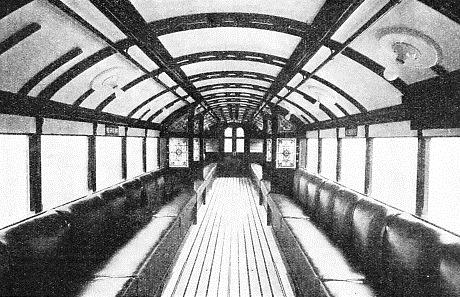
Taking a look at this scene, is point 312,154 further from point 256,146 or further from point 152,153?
point 256,146

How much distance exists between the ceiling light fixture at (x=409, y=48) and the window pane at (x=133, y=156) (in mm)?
6759

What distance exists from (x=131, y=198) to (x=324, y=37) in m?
4.68

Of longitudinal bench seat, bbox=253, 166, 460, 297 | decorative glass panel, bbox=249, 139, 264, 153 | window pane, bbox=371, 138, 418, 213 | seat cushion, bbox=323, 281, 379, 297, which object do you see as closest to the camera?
longitudinal bench seat, bbox=253, 166, 460, 297

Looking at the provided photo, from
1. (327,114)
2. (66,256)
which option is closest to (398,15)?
(66,256)

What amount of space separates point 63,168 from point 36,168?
948mm

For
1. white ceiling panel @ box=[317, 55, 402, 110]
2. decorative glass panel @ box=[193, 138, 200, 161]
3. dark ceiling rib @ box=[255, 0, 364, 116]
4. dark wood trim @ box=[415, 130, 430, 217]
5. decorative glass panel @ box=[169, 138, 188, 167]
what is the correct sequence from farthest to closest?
decorative glass panel @ box=[193, 138, 200, 161] < decorative glass panel @ box=[169, 138, 188, 167] < white ceiling panel @ box=[317, 55, 402, 110] < dark wood trim @ box=[415, 130, 430, 217] < dark ceiling rib @ box=[255, 0, 364, 116]

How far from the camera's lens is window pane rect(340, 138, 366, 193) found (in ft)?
22.5

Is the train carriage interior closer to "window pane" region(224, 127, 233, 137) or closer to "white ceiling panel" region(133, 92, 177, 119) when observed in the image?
"white ceiling panel" region(133, 92, 177, 119)

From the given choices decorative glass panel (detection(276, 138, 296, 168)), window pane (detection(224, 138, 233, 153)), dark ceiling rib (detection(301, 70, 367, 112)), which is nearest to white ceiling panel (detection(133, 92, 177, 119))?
decorative glass panel (detection(276, 138, 296, 168))

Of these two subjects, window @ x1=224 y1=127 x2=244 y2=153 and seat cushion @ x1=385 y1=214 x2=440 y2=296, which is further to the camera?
window @ x1=224 y1=127 x2=244 y2=153

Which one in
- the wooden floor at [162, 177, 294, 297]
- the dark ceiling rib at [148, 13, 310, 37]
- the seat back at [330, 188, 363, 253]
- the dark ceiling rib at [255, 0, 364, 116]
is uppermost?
the dark ceiling rib at [148, 13, 310, 37]

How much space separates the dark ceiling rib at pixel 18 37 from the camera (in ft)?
10.4

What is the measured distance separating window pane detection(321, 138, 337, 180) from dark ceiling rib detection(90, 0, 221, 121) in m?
4.96

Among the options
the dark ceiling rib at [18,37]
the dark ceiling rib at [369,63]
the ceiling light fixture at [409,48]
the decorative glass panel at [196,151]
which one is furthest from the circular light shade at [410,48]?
the decorative glass panel at [196,151]
